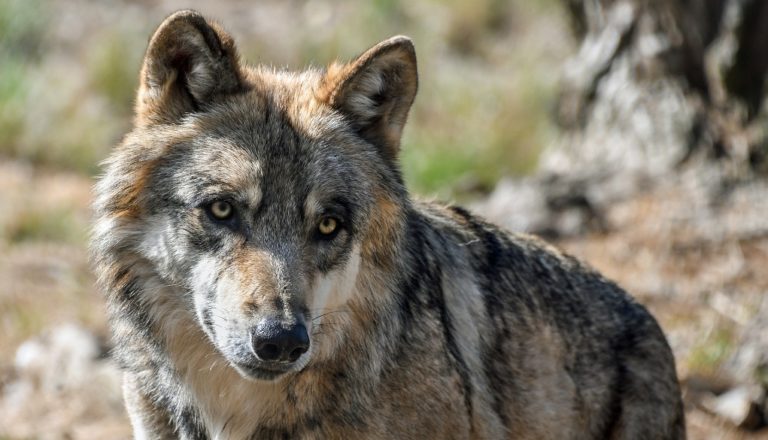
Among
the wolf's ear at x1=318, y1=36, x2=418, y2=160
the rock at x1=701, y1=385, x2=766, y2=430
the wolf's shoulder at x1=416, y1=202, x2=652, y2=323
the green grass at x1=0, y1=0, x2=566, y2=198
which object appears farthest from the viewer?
the green grass at x1=0, y1=0, x2=566, y2=198

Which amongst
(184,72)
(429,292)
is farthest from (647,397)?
(184,72)

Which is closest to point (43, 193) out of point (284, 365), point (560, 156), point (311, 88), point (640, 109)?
point (560, 156)

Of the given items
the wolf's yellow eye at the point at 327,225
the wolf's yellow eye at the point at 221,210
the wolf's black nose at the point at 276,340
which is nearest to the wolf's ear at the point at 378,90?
the wolf's yellow eye at the point at 327,225

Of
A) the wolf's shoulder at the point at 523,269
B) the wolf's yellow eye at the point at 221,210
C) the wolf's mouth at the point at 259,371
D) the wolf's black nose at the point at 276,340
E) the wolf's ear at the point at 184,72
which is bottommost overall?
the wolf's mouth at the point at 259,371

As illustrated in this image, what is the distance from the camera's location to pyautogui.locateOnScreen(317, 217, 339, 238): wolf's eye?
4.54m

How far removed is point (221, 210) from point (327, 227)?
424 millimetres

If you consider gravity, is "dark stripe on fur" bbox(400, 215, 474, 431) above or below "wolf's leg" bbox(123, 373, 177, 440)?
above

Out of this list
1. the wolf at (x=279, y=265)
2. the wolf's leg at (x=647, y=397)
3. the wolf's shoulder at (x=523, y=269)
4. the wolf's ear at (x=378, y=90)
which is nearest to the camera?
the wolf at (x=279, y=265)

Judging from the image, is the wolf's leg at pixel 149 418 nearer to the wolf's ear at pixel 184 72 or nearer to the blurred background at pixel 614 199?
the wolf's ear at pixel 184 72

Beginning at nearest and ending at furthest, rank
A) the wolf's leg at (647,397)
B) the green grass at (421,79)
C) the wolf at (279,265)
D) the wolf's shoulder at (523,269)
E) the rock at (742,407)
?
the wolf at (279,265) → the wolf's shoulder at (523,269) → the wolf's leg at (647,397) → the rock at (742,407) → the green grass at (421,79)

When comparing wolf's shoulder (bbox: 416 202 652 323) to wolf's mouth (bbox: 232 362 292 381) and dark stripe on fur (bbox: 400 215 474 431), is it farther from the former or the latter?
wolf's mouth (bbox: 232 362 292 381)

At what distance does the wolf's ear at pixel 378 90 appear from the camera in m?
4.79

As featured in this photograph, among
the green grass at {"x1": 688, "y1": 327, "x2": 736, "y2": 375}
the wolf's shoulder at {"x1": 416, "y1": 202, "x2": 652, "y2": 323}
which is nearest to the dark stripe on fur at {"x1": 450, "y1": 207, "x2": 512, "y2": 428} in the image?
the wolf's shoulder at {"x1": 416, "y1": 202, "x2": 652, "y2": 323}

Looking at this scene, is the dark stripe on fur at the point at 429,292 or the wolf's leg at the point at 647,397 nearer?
the dark stripe on fur at the point at 429,292
